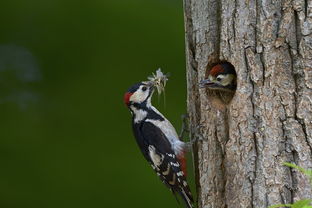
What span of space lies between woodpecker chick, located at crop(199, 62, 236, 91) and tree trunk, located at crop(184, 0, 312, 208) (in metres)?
0.06

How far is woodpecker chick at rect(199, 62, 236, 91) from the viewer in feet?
13.9

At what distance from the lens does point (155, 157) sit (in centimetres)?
544

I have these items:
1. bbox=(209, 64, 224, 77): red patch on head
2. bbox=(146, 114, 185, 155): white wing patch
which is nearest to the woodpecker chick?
bbox=(209, 64, 224, 77): red patch on head

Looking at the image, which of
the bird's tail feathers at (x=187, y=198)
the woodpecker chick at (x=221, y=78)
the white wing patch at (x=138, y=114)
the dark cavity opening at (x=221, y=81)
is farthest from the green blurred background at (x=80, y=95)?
the woodpecker chick at (x=221, y=78)

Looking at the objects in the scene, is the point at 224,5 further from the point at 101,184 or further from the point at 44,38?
the point at 101,184

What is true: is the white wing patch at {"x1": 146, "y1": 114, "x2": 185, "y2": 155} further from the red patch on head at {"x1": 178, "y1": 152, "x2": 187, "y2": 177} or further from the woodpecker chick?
the woodpecker chick

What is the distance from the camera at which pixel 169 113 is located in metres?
6.46

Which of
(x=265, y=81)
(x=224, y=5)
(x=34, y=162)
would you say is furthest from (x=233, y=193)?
(x=34, y=162)

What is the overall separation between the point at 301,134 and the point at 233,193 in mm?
561

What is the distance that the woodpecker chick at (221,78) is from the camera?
4227 mm

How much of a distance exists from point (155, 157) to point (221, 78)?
4.69ft

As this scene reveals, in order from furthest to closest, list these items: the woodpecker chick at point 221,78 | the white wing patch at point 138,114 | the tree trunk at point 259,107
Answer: the white wing patch at point 138,114
the woodpecker chick at point 221,78
the tree trunk at point 259,107

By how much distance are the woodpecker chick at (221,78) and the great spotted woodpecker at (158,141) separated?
92cm

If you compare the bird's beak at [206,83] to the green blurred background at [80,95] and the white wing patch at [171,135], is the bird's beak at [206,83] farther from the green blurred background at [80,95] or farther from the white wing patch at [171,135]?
the green blurred background at [80,95]
